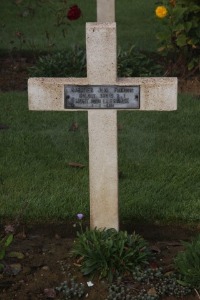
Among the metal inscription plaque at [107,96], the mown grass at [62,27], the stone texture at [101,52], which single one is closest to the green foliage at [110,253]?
the metal inscription plaque at [107,96]

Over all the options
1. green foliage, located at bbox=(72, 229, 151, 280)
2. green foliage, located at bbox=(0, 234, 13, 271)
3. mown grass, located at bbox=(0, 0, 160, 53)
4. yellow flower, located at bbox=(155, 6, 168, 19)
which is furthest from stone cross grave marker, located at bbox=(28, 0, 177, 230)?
mown grass, located at bbox=(0, 0, 160, 53)

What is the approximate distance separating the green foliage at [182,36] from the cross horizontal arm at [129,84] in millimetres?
4320

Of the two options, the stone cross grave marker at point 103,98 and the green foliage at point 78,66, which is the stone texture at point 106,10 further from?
the green foliage at point 78,66

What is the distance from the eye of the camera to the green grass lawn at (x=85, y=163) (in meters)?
5.31

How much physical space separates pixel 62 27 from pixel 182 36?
339 centimetres

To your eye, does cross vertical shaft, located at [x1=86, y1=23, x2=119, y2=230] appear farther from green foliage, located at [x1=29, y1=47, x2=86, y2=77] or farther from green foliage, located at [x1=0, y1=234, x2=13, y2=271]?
green foliage, located at [x1=29, y1=47, x2=86, y2=77]

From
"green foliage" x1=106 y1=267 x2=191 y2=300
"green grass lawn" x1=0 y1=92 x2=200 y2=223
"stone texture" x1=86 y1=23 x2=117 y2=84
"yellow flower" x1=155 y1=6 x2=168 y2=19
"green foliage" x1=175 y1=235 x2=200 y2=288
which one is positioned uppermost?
"yellow flower" x1=155 y1=6 x2=168 y2=19

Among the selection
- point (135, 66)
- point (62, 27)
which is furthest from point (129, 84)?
point (62, 27)

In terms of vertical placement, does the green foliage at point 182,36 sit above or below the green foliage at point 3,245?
above

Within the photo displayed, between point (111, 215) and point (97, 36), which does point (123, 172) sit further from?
point (97, 36)

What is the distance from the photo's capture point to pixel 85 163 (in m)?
6.23

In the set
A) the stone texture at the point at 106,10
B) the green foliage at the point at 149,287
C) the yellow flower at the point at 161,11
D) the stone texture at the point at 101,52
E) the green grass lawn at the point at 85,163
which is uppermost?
the yellow flower at the point at 161,11

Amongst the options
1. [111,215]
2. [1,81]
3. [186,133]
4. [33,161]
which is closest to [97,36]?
[111,215]

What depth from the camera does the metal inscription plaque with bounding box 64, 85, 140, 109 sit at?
4.48 metres
